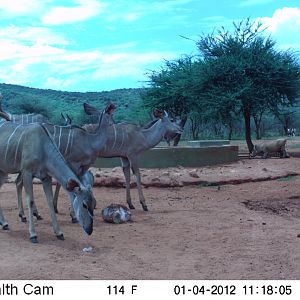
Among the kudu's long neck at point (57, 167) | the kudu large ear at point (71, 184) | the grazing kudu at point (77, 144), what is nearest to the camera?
the kudu large ear at point (71, 184)

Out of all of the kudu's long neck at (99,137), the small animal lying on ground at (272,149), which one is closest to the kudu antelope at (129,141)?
the kudu's long neck at (99,137)

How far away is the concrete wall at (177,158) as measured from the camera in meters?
16.6

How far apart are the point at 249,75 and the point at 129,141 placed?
14685 millimetres

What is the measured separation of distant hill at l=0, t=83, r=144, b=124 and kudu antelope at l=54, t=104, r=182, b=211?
2812 centimetres

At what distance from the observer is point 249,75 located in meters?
24.9

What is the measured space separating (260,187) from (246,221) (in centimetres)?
471

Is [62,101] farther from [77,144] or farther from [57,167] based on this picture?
[57,167]

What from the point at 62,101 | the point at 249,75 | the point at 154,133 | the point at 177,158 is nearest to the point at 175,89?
the point at 249,75

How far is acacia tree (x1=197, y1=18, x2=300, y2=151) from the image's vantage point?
2430 cm

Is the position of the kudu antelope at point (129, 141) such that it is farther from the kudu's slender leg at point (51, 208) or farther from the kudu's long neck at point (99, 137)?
the kudu's slender leg at point (51, 208)

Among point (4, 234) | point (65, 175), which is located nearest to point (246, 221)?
point (65, 175)

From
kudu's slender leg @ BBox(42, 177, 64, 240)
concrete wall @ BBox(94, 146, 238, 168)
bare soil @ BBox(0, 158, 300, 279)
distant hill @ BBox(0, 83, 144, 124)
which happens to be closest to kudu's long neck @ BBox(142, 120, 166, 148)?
bare soil @ BBox(0, 158, 300, 279)

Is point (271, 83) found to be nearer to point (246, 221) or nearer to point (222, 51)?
point (222, 51)

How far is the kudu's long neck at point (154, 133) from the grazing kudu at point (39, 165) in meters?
3.98
